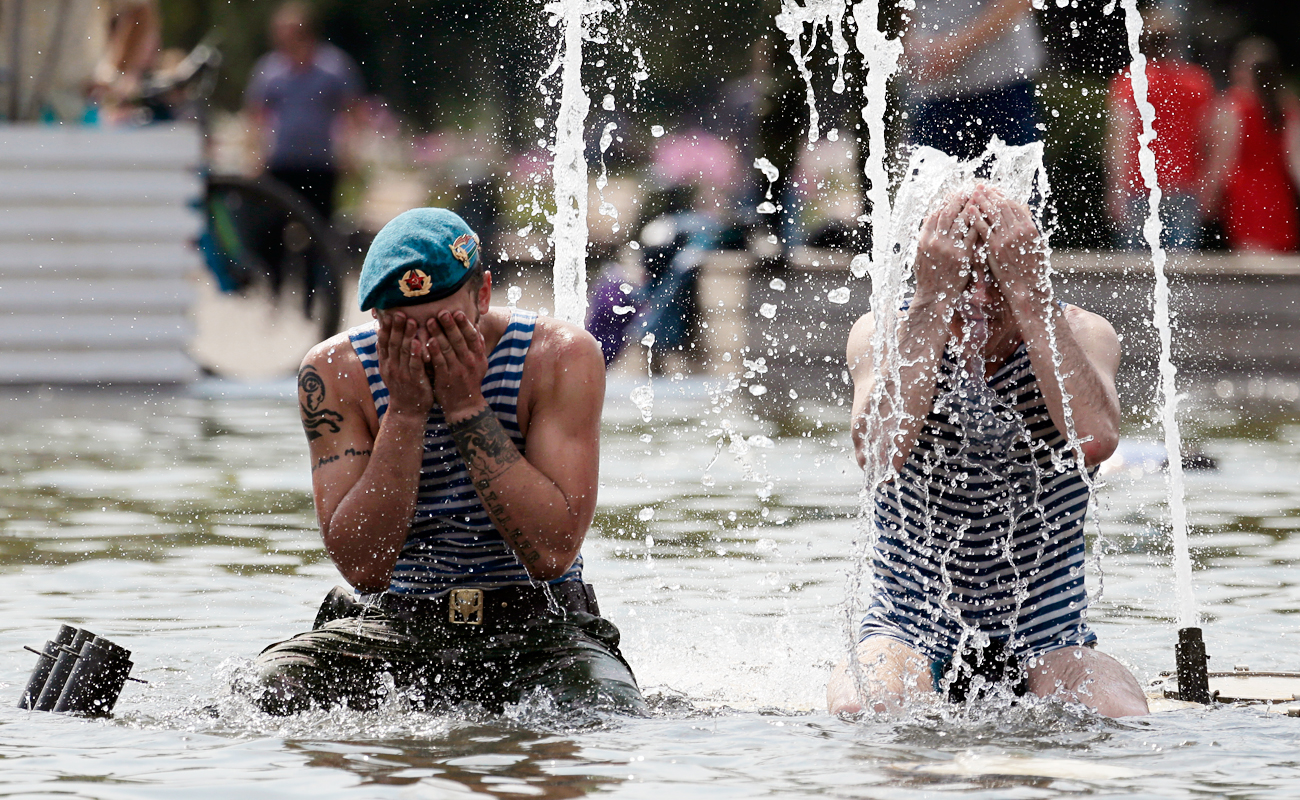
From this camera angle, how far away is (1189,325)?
525 inches

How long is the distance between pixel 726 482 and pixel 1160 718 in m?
4.69

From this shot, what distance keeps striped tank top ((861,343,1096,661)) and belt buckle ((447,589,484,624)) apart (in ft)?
3.27

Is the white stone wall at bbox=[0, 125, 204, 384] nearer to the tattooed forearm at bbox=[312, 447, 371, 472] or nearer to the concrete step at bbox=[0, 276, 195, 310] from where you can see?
the concrete step at bbox=[0, 276, 195, 310]

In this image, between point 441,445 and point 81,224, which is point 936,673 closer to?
point 441,445

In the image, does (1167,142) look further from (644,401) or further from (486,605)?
(486,605)

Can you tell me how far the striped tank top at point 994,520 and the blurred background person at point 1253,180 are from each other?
11475mm

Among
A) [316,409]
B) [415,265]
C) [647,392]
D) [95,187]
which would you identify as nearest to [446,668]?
[316,409]

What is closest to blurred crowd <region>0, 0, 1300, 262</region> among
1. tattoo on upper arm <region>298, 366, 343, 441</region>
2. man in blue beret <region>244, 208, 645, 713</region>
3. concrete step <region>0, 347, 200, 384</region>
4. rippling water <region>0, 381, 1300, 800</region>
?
concrete step <region>0, 347, 200, 384</region>

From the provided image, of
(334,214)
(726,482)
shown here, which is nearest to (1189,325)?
(726,482)

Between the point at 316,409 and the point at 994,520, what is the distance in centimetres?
159

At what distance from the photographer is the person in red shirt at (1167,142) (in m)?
12.9

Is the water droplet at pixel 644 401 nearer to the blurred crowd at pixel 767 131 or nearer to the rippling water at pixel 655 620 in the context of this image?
the rippling water at pixel 655 620

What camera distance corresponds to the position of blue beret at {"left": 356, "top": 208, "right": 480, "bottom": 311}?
13.6 feet

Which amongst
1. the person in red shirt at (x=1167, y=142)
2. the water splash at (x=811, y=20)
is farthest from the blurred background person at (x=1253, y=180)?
the water splash at (x=811, y=20)
